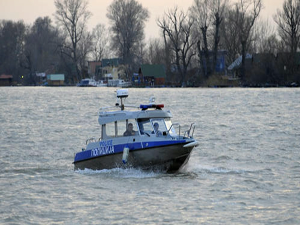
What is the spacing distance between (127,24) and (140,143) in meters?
136

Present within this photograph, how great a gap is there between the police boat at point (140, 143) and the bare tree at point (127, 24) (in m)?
133

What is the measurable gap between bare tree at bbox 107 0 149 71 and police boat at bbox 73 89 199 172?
13343 centimetres

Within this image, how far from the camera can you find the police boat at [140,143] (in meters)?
23.7

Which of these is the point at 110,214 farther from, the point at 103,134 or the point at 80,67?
the point at 80,67

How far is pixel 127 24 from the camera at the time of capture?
15788 centimetres

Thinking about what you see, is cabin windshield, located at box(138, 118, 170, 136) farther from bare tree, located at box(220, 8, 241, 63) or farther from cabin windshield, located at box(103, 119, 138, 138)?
bare tree, located at box(220, 8, 241, 63)

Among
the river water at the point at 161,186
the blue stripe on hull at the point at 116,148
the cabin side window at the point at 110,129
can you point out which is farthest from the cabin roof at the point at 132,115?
the river water at the point at 161,186

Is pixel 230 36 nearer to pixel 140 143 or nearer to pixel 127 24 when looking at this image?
pixel 127 24

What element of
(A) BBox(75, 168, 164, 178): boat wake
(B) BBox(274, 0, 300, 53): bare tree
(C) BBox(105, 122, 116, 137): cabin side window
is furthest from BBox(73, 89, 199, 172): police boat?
(B) BBox(274, 0, 300, 53): bare tree

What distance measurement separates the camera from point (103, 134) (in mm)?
25609

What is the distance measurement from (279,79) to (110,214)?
10306 centimetres

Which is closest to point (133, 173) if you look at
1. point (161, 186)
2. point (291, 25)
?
point (161, 186)

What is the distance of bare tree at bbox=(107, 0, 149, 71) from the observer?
158 meters

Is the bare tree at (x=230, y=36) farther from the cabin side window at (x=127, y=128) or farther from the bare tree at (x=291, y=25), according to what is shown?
the cabin side window at (x=127, y=128)
